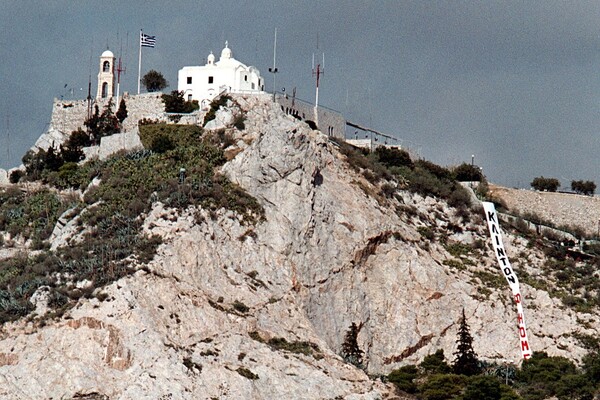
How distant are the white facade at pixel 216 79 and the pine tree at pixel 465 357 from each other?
18.8 m

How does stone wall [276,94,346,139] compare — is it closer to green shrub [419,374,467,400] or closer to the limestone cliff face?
the limestone cliff face

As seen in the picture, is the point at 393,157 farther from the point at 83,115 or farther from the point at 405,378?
the point at 405,378

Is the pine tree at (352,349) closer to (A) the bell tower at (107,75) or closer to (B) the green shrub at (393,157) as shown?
(B) the green shrub at (393,157)

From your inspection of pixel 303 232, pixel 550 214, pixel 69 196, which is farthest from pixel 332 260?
pixel 550 214

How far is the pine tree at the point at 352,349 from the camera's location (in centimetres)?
6203

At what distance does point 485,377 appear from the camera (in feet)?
201

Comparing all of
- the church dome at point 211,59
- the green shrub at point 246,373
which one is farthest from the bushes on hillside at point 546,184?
the green shrub at point 246,373

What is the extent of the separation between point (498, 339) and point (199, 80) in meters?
21.2

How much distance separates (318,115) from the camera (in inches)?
3130

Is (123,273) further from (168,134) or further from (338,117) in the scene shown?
(338,117)

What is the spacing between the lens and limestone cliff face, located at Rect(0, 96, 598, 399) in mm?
56219

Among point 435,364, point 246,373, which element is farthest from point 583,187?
point 246,373

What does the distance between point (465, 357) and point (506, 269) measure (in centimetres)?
813

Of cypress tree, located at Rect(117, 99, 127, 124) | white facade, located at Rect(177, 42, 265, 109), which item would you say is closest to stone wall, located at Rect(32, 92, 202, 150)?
cypress tree, located at Rect(117, 99, 127, 124)
